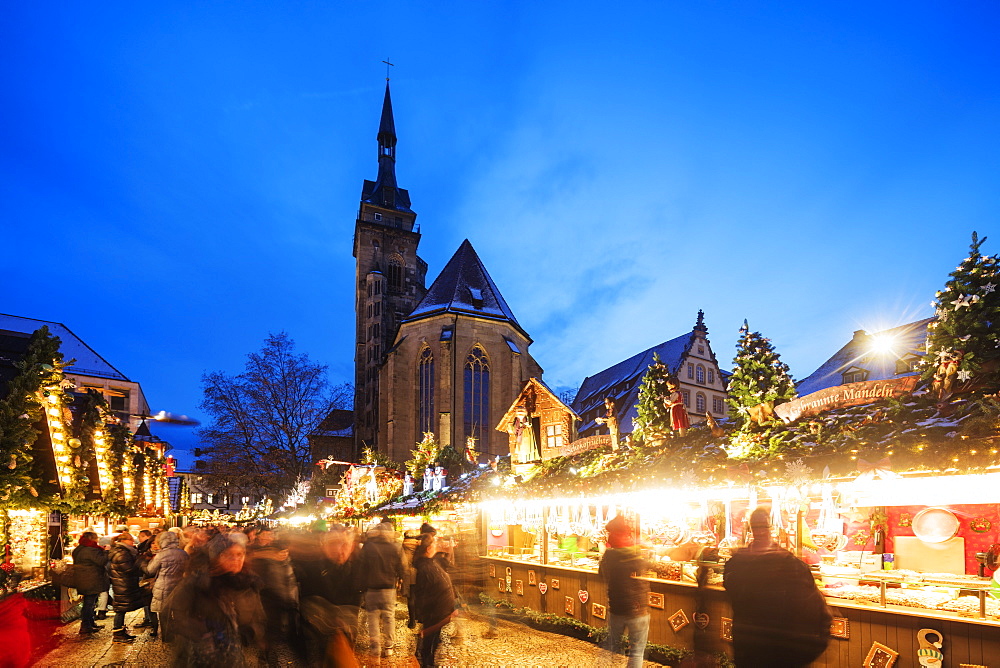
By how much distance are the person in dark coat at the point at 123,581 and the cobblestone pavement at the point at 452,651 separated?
27 cm

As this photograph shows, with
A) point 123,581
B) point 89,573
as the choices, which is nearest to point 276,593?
point 123,581

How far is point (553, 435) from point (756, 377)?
6842 mm

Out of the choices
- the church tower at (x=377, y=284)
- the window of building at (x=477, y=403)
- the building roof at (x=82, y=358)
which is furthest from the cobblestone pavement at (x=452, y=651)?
the church tower at (x=377, y=284)

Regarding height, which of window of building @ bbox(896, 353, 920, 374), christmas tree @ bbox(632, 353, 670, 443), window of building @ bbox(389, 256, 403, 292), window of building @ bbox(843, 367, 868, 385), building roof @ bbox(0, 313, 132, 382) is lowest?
christmas tree @ bbox(632, 353, 670, 443)

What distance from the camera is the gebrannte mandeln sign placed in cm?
668

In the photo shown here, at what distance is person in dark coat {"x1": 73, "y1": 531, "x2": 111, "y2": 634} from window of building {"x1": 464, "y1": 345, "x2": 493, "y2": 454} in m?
26.6

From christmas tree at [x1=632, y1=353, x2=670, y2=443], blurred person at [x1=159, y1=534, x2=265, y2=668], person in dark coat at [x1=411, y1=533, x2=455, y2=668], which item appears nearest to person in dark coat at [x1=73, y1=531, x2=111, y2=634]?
person in dark coat at [x1=411, y1=533, x2=455, y2=668]

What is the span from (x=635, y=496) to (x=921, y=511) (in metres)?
4.85

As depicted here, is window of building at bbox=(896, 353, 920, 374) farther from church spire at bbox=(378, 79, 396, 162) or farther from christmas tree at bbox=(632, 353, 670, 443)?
church spire at bbox=(378, 79, 396, 162)

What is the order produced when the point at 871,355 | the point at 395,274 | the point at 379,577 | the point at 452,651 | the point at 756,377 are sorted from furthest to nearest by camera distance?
the point at 395,274, the point at 871,355, the point at 452,651, the point at 756,377, the point at 379,577

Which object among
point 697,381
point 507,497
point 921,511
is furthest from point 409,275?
point 921,511

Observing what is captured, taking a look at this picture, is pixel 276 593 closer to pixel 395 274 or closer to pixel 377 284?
pixel 377 284

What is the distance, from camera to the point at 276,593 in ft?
20.1

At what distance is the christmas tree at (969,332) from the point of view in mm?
5957
